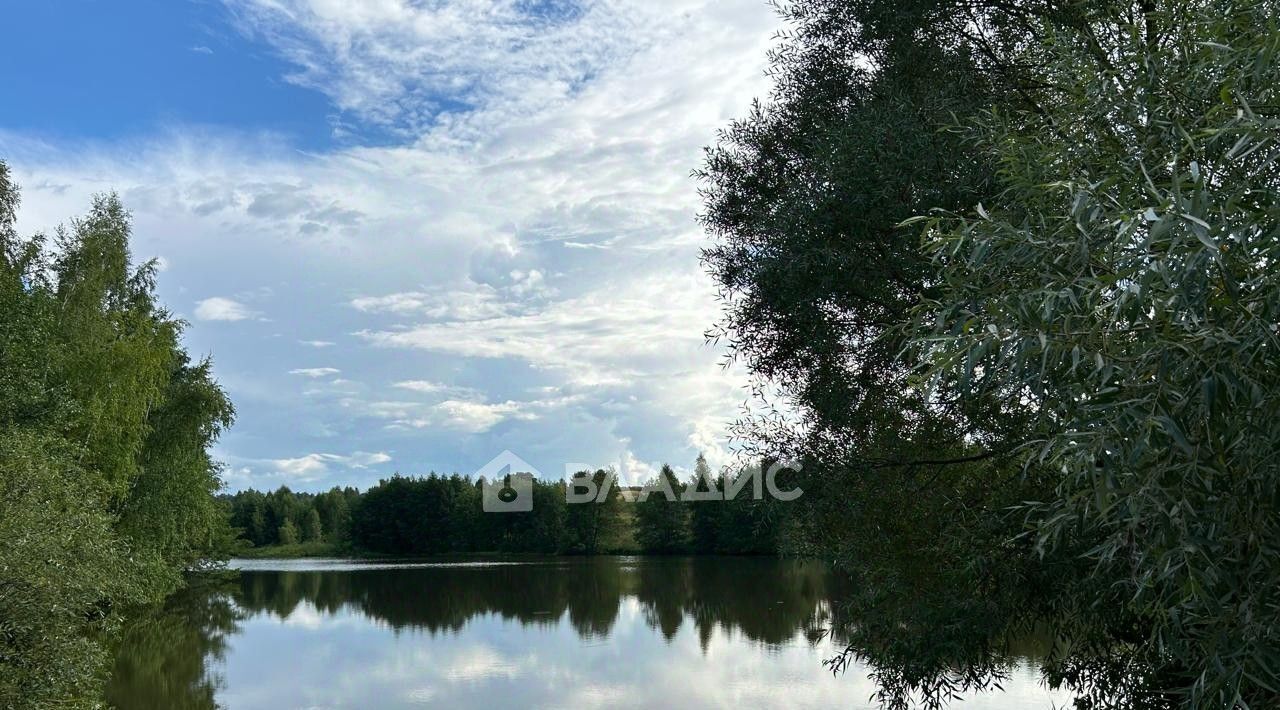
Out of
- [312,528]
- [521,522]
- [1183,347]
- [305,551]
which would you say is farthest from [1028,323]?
[312,528]

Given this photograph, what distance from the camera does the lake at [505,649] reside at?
652 inches

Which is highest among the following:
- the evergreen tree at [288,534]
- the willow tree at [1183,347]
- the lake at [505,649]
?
the evergreen tree at [288,534]

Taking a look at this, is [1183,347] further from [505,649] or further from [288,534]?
[288,534]

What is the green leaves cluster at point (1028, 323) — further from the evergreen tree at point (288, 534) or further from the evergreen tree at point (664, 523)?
the evergreen tree at point (288, 534)

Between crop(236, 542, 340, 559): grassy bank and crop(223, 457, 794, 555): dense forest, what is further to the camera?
crop(236, 542, 340, 559): grassy bank

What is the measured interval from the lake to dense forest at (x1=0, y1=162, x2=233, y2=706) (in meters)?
2.10

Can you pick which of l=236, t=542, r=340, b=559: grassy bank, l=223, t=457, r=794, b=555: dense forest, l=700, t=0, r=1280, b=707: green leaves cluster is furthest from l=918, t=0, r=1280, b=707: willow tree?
l=236, t=542, r=340, b=559: grassy bank

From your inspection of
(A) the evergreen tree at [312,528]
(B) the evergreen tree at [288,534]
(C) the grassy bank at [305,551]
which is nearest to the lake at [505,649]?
(C) the grassy bank at [305,551]

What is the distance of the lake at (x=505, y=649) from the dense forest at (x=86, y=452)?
2.10 meters

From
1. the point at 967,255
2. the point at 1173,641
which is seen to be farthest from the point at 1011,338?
the point at 967,255

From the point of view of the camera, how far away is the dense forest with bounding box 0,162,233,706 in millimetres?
11188

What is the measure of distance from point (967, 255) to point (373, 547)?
247 feet

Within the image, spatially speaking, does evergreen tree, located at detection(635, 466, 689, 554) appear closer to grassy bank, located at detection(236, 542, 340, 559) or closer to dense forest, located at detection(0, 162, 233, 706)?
grassy bank, located at detection(236, 542, 340, 559)

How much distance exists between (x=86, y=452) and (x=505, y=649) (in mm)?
9731
